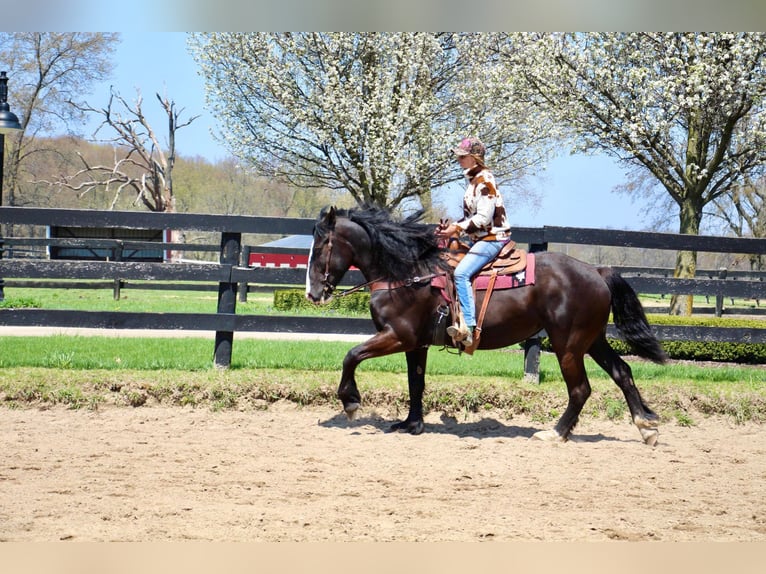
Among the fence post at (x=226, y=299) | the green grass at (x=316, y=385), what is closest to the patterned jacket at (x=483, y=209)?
the green grass at (x=316, y=385)

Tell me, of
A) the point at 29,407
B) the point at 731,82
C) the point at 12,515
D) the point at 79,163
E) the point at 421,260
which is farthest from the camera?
the point at 79,163

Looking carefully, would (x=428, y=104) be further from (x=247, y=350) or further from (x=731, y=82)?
(x=247, y=350)

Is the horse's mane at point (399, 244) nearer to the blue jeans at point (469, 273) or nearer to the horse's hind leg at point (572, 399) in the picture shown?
the blue jeans at point (469, 273)

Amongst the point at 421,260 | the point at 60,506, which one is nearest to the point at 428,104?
the point at 421,260

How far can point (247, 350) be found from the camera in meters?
10.4

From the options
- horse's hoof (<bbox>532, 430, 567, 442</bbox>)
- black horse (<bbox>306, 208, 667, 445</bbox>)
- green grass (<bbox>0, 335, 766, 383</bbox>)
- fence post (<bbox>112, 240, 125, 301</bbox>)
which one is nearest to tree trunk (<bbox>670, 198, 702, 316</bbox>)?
green grass (<bbox>0, 335, 766, 383</bbox>)

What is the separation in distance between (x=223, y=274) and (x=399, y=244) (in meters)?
2.70

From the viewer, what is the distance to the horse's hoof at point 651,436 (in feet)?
23.5

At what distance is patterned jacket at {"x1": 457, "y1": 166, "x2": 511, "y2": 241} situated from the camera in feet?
22.8

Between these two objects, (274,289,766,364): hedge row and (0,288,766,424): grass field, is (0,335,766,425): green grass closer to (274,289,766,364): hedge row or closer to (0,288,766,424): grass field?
(0,288,766,424): grass field

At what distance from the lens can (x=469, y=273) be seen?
7102 mm

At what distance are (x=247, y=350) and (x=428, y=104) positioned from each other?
46.7ft

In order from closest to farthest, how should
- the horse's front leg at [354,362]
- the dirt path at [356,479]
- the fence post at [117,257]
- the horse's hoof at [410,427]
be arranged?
the dirt path at [356,479] → the horse's front leg at [354,362] → the horse's hoof at [410,427] → the fence post at [117,257]

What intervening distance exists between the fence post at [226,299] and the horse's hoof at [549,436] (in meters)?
3.63
